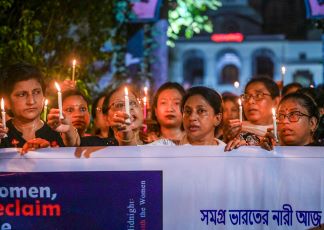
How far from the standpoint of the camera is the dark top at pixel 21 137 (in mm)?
4598

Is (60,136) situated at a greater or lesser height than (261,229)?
greater

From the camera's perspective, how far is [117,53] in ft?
36.0

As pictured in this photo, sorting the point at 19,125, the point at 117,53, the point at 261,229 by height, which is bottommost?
the point at 261,229

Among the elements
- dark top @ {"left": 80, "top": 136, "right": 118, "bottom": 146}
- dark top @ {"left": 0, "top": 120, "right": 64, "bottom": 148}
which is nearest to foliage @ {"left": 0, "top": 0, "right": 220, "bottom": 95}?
dark top @ {"left": 80, "top": 136, "right": 118, "bottom": 146}

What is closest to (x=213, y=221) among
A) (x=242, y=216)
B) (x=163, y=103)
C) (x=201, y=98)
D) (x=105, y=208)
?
(x=242, y=216)

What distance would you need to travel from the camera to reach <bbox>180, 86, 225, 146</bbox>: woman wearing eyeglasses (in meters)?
4.93

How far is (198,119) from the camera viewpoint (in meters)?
4.93

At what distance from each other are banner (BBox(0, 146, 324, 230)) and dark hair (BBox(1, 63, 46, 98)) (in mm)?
774

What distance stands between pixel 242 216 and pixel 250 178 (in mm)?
230

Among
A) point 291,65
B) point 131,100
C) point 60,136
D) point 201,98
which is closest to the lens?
point 60,136

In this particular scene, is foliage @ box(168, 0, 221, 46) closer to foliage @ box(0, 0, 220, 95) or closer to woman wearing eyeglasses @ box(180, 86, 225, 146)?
foliage @ box(0, 0, 220, 95)

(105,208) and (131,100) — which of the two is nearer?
(105,208)

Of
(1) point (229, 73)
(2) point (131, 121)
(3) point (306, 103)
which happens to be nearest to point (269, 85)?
(3) point (306, 103)

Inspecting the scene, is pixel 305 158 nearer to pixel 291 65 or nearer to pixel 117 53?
pixel 117 53
